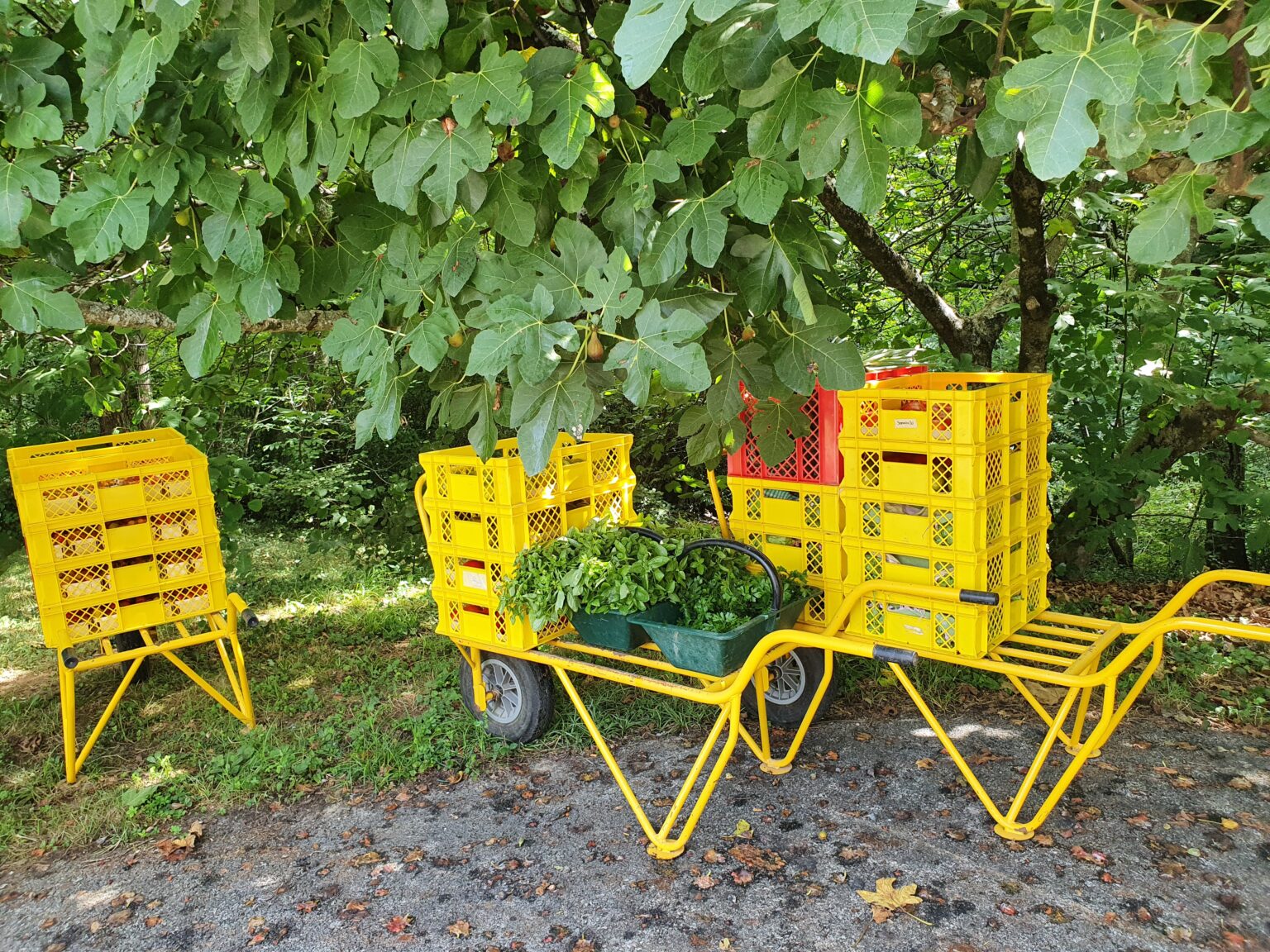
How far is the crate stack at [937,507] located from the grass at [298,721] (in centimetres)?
143

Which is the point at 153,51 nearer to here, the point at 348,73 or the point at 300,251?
the point at 348,73

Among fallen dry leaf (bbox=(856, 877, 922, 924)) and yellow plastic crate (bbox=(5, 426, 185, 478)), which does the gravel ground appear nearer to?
fallen dry leaf (bbox=(856, 877, 922, 924))

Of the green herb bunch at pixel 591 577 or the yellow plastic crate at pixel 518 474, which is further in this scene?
the yellow plastic crate at pixel 518 474

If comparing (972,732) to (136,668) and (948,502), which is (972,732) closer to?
(948,502)

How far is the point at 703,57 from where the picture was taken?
2.10 meters

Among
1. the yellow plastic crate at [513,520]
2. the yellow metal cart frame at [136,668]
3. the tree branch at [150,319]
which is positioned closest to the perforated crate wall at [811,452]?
the yellow plastic crate at [513,520]

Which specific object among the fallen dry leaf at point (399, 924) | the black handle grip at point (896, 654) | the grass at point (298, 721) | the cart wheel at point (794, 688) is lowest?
the fallen dry leaf at point (399, 924)

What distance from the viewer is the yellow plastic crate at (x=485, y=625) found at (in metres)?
4.09

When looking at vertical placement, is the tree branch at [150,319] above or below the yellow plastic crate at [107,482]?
above

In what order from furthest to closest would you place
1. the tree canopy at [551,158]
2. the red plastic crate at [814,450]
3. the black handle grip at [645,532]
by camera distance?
the black handle grip at [645,532] < the red plastic crate at [814,450] < the tree canopy at [551,158]

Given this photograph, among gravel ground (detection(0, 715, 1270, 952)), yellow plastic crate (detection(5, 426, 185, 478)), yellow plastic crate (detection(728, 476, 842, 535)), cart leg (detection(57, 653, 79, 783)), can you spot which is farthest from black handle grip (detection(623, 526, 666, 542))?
cart leg (detection(57, 653, 79, 783))

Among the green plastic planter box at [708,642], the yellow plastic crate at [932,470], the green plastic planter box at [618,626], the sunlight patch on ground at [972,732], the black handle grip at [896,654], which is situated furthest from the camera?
the sunlight patch on ground at [972,732]

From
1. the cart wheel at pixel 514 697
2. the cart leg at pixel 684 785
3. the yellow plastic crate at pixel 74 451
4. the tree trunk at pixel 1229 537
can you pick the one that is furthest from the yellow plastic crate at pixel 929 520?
the tree trunk at pixel 1229 537

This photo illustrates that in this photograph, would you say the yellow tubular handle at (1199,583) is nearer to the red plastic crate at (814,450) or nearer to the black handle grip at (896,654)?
the black handle grip at (896,654)
